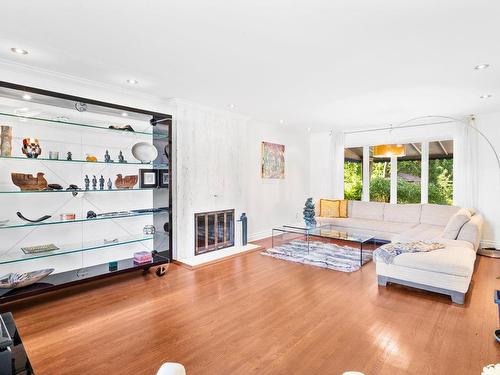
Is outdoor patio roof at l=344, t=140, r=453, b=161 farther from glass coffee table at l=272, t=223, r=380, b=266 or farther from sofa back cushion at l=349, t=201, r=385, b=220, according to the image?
glass coffee table at l=272, t=223, r=380, b=266

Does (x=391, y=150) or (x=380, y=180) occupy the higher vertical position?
(x=391, y=150)

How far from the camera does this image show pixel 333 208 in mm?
6312

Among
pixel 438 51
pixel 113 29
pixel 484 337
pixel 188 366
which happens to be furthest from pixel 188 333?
pixel 438 51

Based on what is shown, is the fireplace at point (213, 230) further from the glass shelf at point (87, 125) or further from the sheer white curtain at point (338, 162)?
the sheer white curtain at point (338, 162)

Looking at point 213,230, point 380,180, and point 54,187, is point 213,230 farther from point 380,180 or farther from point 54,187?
point 380,180

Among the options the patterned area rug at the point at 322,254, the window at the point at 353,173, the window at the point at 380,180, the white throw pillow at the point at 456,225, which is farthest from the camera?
the window at the point at 353,173

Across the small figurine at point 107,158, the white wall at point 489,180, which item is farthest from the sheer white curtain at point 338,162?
the small figurine at point 107,158

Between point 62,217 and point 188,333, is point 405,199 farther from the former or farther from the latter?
point 62,217

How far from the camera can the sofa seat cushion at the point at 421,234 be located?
430cm

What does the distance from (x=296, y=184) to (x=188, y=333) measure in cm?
518

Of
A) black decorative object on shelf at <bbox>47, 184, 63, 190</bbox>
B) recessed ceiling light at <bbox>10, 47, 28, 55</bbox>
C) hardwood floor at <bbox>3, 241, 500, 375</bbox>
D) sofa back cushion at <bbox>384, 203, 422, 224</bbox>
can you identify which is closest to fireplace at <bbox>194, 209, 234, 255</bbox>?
hardwood floor at <bbox>3, 241, 500, 375</bbox>

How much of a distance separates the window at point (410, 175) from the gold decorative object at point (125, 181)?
5563 mm

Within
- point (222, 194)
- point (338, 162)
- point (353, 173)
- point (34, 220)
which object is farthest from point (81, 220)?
point (353, 173)

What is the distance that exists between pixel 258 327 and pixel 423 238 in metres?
3.12
